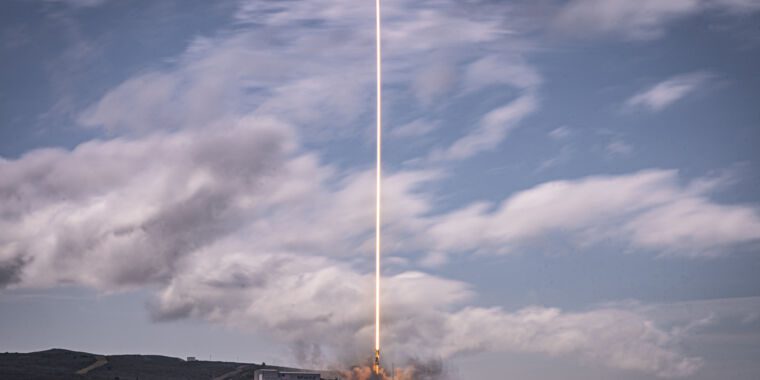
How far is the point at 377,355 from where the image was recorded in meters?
156

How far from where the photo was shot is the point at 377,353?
6171 inches

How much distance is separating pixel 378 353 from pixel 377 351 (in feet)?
1.27

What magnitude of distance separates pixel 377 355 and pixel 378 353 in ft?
2.26

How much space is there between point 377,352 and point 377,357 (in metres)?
1.04

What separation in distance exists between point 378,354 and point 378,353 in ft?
0.64

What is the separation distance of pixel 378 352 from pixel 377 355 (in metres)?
0.76

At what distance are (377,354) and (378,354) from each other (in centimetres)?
54

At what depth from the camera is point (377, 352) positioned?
156875 mm

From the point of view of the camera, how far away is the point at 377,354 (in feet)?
513

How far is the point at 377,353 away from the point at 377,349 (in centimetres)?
94

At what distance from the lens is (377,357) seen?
15612cm

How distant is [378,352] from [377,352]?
307 mm

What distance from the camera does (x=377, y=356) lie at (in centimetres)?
15625

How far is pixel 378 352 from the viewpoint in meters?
157
